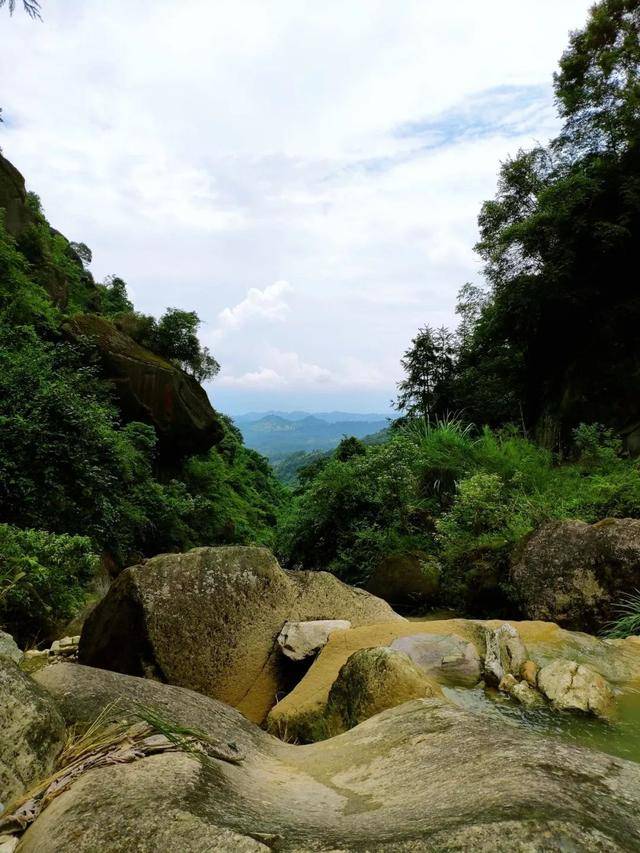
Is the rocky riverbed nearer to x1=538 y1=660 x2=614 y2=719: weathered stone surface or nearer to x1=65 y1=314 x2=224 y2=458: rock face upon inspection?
x1=538 y1=660 x2=614 y2=719: weathered stone surface

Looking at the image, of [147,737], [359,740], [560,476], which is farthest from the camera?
[560,476]

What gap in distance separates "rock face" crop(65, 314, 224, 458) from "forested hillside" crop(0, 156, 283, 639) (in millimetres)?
54

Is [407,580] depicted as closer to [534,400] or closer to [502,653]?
[502,653]

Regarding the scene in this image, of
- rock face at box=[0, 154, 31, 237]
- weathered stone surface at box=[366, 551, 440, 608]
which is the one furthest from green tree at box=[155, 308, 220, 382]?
weathered stone surface at box=[366, 551, 440, 608]

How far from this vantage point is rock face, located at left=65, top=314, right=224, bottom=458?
59.7 feet

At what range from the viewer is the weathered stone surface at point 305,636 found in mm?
6199

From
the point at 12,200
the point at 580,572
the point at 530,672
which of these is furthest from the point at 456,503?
the point at 12,200

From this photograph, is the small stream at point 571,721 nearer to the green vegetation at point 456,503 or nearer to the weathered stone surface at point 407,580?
the green vegetation at point 456,503

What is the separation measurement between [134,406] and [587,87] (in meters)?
19.5

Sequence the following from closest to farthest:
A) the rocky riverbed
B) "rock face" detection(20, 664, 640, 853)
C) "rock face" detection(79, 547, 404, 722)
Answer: "rock face" detection(20, 664, 640, 853) < the rocky riverbed < "rock face" detection(79, 547, 404, 722)

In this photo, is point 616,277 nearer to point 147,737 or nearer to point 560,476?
point 560,476

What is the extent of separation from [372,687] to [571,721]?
6.31ft

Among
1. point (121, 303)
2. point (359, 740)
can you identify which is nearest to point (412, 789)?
point (359, 740)

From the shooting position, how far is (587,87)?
1695 cm
